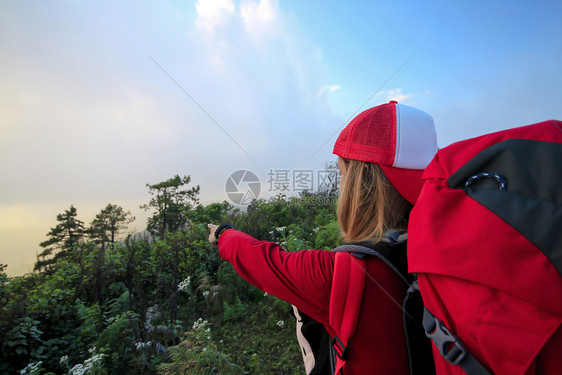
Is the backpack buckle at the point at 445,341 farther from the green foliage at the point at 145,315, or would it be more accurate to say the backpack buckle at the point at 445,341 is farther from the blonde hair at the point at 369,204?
the green foliage at the point at 145,315

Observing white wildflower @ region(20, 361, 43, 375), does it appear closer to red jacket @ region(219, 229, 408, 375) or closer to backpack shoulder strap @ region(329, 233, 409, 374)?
red jacket @ region(219, 229, 408, 375)

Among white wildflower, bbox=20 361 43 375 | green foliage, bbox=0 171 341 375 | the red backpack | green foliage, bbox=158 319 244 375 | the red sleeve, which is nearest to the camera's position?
the red backpack

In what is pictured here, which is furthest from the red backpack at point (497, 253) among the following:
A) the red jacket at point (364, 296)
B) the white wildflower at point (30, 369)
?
the white wildflower at point (30, 369)

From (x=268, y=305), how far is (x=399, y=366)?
3726 mm

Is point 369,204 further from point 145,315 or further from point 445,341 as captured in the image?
point 145,315

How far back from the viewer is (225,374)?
2627 mm

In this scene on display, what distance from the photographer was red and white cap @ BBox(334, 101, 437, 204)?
1201 millimetres

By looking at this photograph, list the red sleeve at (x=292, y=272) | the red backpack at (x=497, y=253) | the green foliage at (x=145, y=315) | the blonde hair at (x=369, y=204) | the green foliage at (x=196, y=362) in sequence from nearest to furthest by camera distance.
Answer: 1. the red backpack at (x=497, y=253)
2. the red sleeve at (x=292, y=272)
3. the blonde hair at (x=369, y=204)
4. the green foliage at (x=196, y=362)
5. the green foliage at (x=145, y=315)

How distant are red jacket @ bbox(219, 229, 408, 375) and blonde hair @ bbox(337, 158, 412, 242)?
0.78ft

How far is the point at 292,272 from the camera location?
3.87 feet

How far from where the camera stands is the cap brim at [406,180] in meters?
1.20

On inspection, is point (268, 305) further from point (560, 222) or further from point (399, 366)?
point (560, 222)

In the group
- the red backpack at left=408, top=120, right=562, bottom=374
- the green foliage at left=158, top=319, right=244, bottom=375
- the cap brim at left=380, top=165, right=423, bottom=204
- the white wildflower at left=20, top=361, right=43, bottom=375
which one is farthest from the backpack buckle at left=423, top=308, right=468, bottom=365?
the white wildflower at left=20, top=361, right=43, bottom=375

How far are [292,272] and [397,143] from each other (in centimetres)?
79
